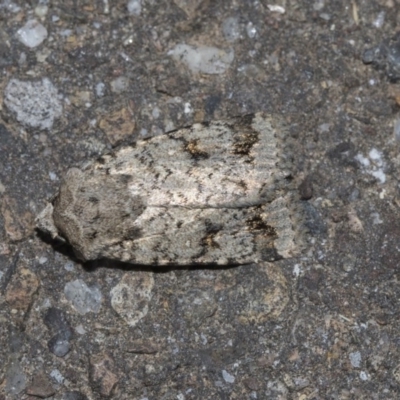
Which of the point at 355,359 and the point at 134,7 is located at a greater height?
the point at 134,7

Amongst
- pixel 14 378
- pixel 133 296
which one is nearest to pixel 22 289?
pixel 14 378

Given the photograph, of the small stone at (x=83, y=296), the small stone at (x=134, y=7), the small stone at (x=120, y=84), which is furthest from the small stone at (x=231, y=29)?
the small stone at (x=83, y=296)

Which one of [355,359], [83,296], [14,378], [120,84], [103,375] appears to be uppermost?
[120,84]

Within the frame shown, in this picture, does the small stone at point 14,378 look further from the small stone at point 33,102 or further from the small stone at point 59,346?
the small stone at point 33,102

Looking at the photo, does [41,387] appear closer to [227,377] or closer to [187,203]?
[227,377]

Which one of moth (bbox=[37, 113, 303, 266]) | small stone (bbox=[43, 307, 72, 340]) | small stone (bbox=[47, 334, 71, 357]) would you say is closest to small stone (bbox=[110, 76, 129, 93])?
moth (bbox=[37, 113, 303, 266])

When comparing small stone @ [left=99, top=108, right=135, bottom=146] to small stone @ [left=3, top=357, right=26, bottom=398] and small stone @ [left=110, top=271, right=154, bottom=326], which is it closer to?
small stone @ [left=110, top=271, right=154, bottom=326]

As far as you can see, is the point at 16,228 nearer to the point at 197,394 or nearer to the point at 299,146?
the point at 197,394

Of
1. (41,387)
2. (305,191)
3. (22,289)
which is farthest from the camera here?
(305,191)
